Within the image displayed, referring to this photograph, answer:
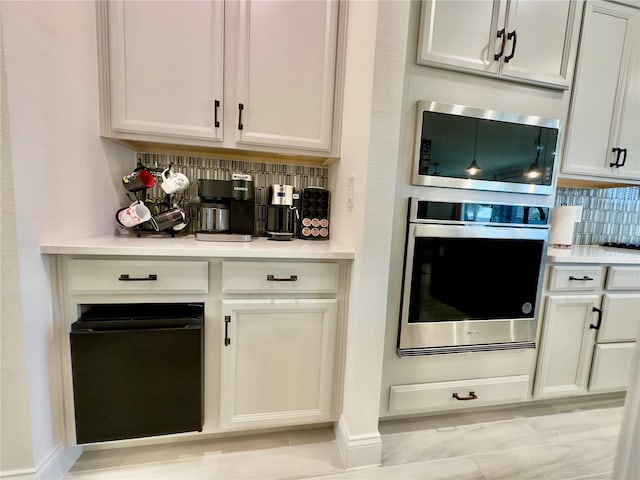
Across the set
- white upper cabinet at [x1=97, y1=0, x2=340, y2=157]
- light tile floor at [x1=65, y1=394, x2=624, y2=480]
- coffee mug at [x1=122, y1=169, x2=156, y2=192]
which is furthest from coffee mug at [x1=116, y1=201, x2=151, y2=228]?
light tile floor at [x1=65, y1=394, x2=624, y2=480]

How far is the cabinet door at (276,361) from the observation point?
49.3 inches

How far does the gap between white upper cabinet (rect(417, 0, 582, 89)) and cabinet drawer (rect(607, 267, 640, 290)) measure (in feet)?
→ 3.52

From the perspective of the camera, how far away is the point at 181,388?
118 cm

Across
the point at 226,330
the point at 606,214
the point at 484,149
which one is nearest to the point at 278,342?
the point at 226,330

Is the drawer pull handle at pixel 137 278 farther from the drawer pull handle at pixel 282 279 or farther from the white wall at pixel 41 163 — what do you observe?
the drawer pull handle at pixel 282 279

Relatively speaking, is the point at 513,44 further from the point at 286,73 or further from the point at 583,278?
the point at 583,278

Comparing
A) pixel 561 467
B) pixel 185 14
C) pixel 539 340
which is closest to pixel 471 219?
pixel 539 340

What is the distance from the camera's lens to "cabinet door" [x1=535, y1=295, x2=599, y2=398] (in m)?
1.55

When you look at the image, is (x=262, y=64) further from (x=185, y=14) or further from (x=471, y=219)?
(x=471, y=219)

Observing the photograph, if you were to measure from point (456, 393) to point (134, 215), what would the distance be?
187 centimetres

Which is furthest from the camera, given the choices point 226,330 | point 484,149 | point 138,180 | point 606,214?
point 606,214

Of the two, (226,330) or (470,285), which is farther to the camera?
(470,285)

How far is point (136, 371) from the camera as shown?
1135 millimetres

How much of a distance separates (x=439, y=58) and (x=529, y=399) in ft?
6.08
